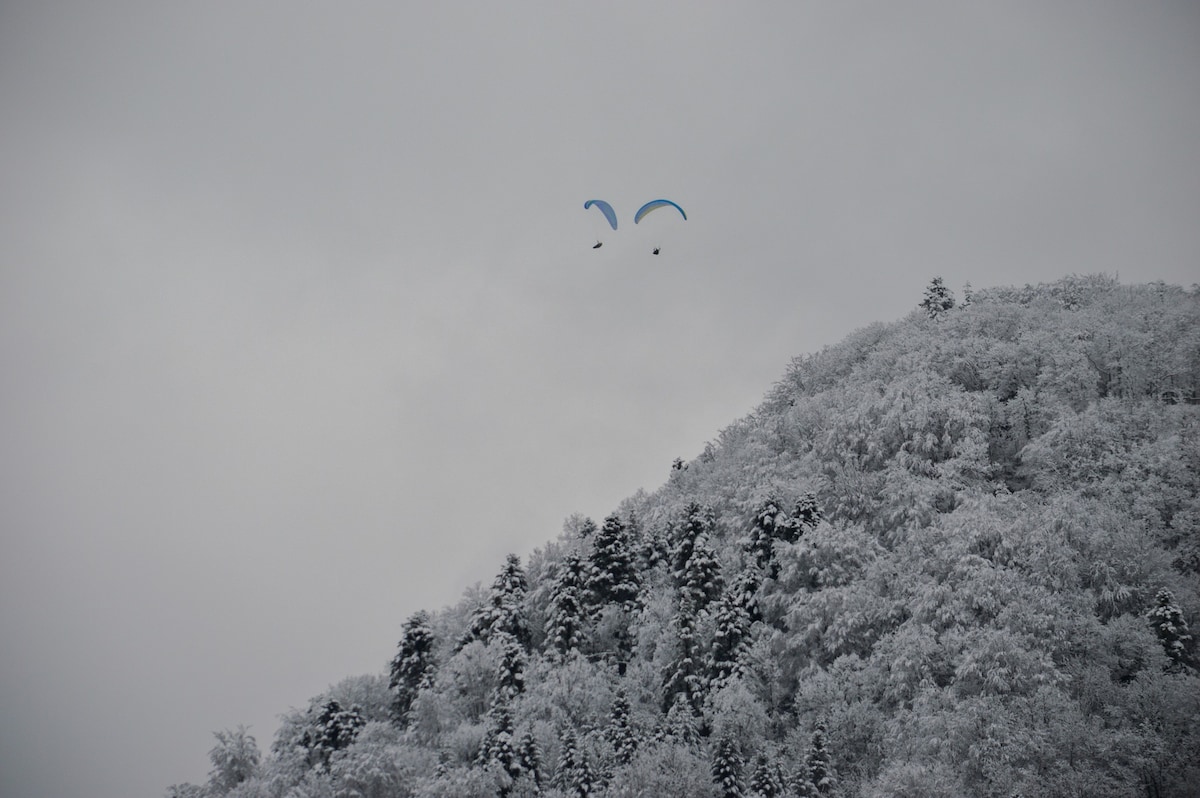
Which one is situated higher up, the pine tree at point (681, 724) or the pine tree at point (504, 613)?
the pine tree at point (504, 613)

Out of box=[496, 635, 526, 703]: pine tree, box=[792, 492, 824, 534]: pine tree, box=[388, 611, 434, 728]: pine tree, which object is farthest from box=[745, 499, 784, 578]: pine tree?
box=[388, 611, 434, 728]: pine tree

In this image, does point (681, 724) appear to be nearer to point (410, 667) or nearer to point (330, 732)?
point (410, 667)

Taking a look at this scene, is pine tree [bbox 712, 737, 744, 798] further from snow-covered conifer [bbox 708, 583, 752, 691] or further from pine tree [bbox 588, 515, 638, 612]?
pine tree [bbox 588, 515, 638, 612]

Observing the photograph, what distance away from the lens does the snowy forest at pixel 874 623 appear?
42969 mm

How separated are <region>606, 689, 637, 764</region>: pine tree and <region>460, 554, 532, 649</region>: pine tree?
1638 centimetres

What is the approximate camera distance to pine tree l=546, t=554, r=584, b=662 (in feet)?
210

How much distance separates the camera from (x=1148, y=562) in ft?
165

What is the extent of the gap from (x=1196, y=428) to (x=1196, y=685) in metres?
26.0

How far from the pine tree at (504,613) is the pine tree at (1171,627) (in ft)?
137

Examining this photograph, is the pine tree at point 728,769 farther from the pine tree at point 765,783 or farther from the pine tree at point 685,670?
the pine tree at point 685,670

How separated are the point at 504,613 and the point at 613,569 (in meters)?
9.23

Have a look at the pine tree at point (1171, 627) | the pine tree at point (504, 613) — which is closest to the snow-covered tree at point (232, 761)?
the pine tree at point (504, 613)

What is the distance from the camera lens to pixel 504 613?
6912 centimetres

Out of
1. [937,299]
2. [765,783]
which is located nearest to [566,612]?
[765,783]
